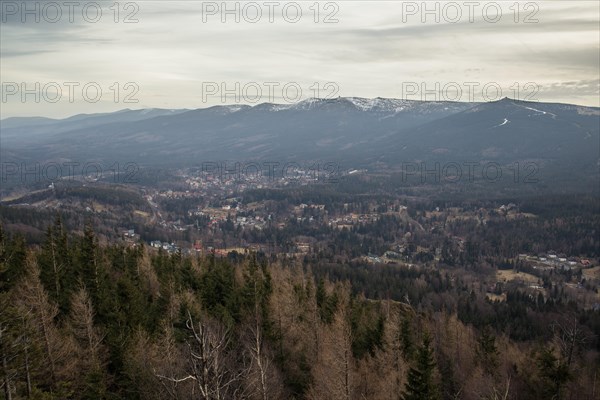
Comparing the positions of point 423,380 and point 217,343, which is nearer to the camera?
point 217,343

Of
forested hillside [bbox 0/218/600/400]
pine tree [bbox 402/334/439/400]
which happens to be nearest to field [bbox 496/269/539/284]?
forested hillside [bbox 0/218/600/400]

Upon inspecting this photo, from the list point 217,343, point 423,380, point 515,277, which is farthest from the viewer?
point 515,277

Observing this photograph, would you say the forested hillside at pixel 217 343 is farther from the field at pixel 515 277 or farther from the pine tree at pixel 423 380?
the field at pixel 515 277

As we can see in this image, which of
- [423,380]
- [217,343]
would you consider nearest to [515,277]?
[423,380]

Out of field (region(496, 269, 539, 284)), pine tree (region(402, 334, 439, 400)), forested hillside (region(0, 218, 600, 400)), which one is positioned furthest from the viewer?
field (region(496, 269, 539, 284))

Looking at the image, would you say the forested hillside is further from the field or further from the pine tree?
the field

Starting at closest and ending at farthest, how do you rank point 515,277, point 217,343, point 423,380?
point 217,343, point 423,380, point 515,277

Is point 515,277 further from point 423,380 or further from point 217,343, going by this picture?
point 217,343

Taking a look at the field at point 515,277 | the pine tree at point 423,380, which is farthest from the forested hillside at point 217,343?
the field at point 515,277
